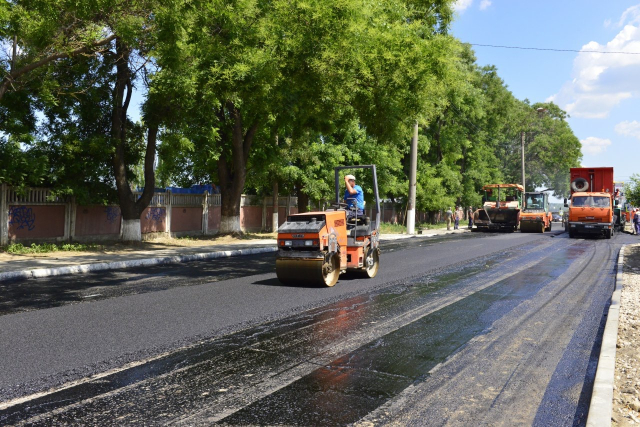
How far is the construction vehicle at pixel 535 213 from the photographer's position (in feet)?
107

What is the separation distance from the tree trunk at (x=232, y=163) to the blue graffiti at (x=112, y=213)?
200 inches

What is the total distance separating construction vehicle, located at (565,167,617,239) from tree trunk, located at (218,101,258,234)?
1695cm

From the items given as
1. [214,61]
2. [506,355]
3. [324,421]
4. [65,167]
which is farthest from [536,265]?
[65,167]

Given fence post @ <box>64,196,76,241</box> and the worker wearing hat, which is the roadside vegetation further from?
the worker wearing hat

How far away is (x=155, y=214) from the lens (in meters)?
21.6

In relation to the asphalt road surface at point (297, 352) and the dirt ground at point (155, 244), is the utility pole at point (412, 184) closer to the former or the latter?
the dirt ground at point (155, 244)

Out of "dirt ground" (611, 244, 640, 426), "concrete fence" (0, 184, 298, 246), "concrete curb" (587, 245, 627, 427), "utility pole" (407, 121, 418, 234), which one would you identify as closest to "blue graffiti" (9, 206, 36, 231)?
"concrete fence" (0, 184, 298, 246)

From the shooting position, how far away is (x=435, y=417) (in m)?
4.21

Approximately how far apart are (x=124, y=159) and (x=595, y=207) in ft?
73.9

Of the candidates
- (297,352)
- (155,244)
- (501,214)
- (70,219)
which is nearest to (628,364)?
(297,352)

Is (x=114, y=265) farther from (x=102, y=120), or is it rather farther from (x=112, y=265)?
(x=102, y=120)

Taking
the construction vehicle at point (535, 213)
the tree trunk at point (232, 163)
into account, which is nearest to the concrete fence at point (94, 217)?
the tree trunk at point (232, 163)

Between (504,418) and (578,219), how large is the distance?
26.5 meters

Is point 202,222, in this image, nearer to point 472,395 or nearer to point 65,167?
point 65,167
